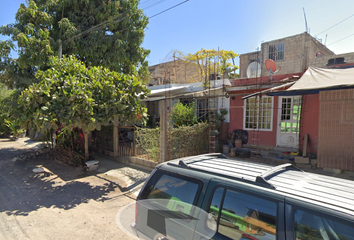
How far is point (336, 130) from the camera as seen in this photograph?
20.8 feet

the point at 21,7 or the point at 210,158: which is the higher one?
the point at 21,7

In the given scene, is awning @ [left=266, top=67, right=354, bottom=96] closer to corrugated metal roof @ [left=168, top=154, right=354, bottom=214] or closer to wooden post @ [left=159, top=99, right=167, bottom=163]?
corrugated metal roof @ [left=168, top=154, right=354, bottom=214]

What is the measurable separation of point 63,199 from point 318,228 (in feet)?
18.1

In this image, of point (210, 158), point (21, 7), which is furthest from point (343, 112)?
point (21, 7)

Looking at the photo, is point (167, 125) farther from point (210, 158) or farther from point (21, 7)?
point (21, 7)

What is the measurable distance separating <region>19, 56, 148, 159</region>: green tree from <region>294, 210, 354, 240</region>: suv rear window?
514 centimetres

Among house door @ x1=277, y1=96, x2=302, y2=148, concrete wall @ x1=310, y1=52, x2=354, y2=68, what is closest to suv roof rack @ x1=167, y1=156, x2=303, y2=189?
house door @ x1=277, y1=96, x2=302, y2=148

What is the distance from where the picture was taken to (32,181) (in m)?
6.77

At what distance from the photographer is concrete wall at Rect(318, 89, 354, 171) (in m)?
6.16

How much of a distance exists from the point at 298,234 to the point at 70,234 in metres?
3.72

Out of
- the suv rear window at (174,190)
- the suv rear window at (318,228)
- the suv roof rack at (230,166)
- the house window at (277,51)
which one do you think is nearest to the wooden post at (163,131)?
the suv roof rack at (230,166)

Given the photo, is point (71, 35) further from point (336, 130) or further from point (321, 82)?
point (336, 130)

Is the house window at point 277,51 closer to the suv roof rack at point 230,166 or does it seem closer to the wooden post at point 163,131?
the wooden post at point 163,131

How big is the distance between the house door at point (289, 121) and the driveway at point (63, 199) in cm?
589
